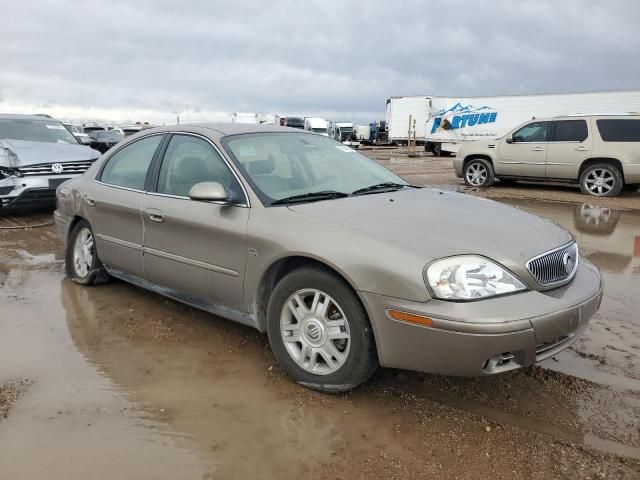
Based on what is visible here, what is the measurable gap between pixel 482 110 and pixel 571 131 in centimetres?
1532

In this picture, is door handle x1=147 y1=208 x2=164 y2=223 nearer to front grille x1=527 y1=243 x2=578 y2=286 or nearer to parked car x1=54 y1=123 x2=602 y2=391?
parked car x1=54 y1=123 x2=602 y2=391

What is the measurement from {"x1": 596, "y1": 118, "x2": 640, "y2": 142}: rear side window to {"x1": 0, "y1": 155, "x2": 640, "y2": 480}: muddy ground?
814 cm

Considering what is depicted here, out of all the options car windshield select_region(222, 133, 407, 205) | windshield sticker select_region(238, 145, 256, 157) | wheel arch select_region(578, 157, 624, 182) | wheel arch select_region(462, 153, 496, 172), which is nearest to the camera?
car windshield select_region(222, 133, 407, 205)

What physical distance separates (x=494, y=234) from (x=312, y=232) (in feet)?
3.33

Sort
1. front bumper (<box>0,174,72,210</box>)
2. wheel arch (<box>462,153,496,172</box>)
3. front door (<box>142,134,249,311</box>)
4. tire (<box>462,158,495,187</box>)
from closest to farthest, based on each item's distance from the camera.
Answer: front door (<box>142,134,249,311</box>), front bumper (<box>0,174,72,210</box>), wheel arch (<box>462,153,496,172</box>), tire (<box>462,158,495,187</box>)

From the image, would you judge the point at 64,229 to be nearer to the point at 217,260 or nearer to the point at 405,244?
the point at 217,260

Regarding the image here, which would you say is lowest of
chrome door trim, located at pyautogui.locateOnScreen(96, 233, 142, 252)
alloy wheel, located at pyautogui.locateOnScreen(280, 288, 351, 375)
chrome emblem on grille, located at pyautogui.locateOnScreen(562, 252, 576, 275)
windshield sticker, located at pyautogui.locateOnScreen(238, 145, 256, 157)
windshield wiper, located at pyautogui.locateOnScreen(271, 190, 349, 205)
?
alloy wheel, located at pyautogui.locateOnScreen(280, 288, 351, 375)

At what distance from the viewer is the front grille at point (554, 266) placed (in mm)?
2770

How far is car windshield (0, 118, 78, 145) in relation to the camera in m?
9.23

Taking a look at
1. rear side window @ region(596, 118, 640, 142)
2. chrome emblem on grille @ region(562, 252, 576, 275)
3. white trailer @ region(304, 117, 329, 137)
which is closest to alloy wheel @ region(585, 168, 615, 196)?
rear side window @ region(596, 118, 640, 142)

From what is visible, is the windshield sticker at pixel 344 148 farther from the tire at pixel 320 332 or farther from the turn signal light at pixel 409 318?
the turn signal light at pixel 409 318

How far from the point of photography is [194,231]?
11.9 ft

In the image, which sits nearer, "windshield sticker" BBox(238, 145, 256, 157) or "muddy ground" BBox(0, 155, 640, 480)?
"muddy ground" BBox(0, 155, 640, 480)

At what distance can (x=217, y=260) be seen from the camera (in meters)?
3.48
